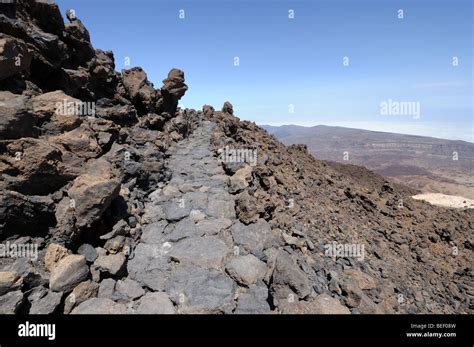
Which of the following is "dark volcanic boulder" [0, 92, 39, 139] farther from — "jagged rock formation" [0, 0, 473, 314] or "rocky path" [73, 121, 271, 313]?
"rocky path" [73, 121, 271, 313]

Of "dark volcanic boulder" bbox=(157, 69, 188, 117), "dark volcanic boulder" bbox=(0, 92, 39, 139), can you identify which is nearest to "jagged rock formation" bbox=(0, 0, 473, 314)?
"dark volcanic boulder" bbox=(0, 92, 39, 139)

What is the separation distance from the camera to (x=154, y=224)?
8.03 meters

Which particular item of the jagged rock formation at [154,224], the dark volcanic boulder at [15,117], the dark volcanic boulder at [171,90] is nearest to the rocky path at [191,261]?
the jagged rock formation at [154,224]

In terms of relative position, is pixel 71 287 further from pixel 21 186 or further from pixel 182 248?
pixel 182 248

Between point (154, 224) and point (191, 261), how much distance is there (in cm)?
208

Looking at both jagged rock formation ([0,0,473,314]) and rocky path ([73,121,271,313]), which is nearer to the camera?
jagged rock formation ([0,0,473,314])

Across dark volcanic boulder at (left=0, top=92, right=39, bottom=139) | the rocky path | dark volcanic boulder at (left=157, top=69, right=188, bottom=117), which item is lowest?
the rocky path

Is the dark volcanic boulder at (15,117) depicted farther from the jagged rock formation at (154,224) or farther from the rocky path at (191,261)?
the rocky path at (191,261)

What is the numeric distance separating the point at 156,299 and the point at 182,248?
1731 mm

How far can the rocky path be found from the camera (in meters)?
5.28

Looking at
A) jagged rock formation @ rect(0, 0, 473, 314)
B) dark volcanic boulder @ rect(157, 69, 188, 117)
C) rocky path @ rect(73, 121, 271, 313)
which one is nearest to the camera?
jagged rock formation @ rect(0, 0, 473, 314)

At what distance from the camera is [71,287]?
16.1ft

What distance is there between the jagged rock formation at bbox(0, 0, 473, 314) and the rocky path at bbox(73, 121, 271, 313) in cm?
3
